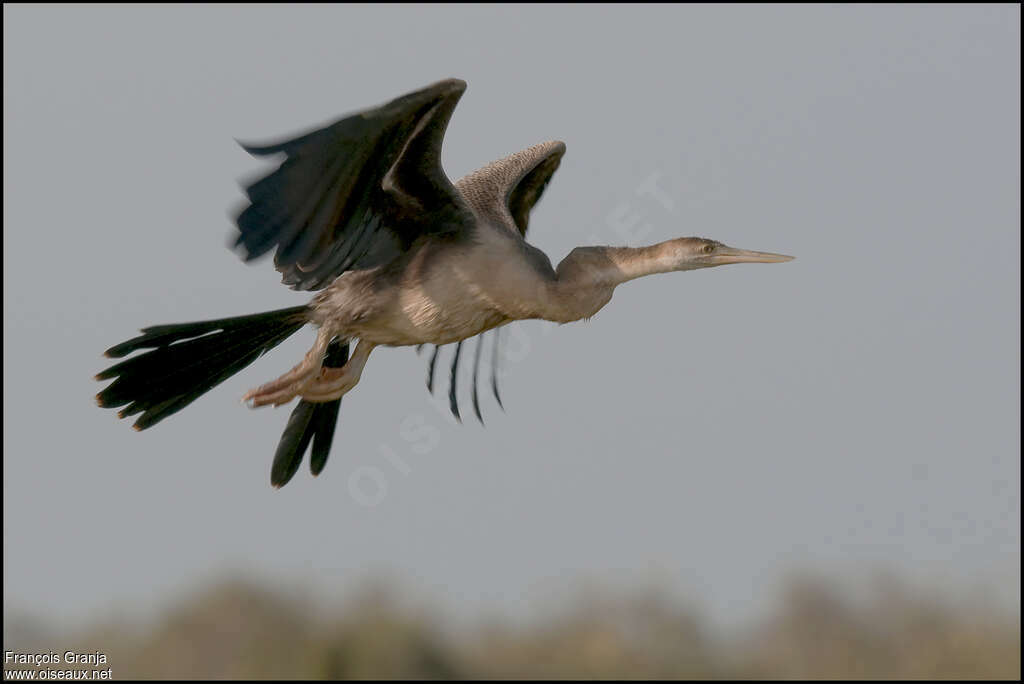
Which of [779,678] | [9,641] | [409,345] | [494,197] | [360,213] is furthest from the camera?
[779,678]

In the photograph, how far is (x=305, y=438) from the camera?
8312 millimetres

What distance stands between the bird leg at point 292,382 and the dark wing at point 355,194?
448mm

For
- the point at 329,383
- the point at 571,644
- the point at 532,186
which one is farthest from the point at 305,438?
the point at 571,644

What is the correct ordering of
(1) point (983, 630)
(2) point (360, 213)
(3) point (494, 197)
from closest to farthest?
1. (2) point (360, 213)
2. (3) point (494, 197)
3. (1) point (983, 630)

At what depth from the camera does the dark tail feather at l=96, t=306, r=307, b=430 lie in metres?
7.52

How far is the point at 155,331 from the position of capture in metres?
7.48

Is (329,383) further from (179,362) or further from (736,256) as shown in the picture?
(736,256)

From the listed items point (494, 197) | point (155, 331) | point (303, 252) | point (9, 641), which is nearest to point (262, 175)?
point (303, 252)

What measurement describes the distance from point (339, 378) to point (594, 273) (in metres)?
1.30

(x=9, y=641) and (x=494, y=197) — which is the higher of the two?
(x=494, y=197)

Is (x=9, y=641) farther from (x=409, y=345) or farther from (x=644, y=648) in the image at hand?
(x=409, y=345)

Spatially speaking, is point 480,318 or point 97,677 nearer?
point 480,318

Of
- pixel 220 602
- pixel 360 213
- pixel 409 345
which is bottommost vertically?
pixel 220 602

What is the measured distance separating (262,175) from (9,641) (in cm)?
1140
